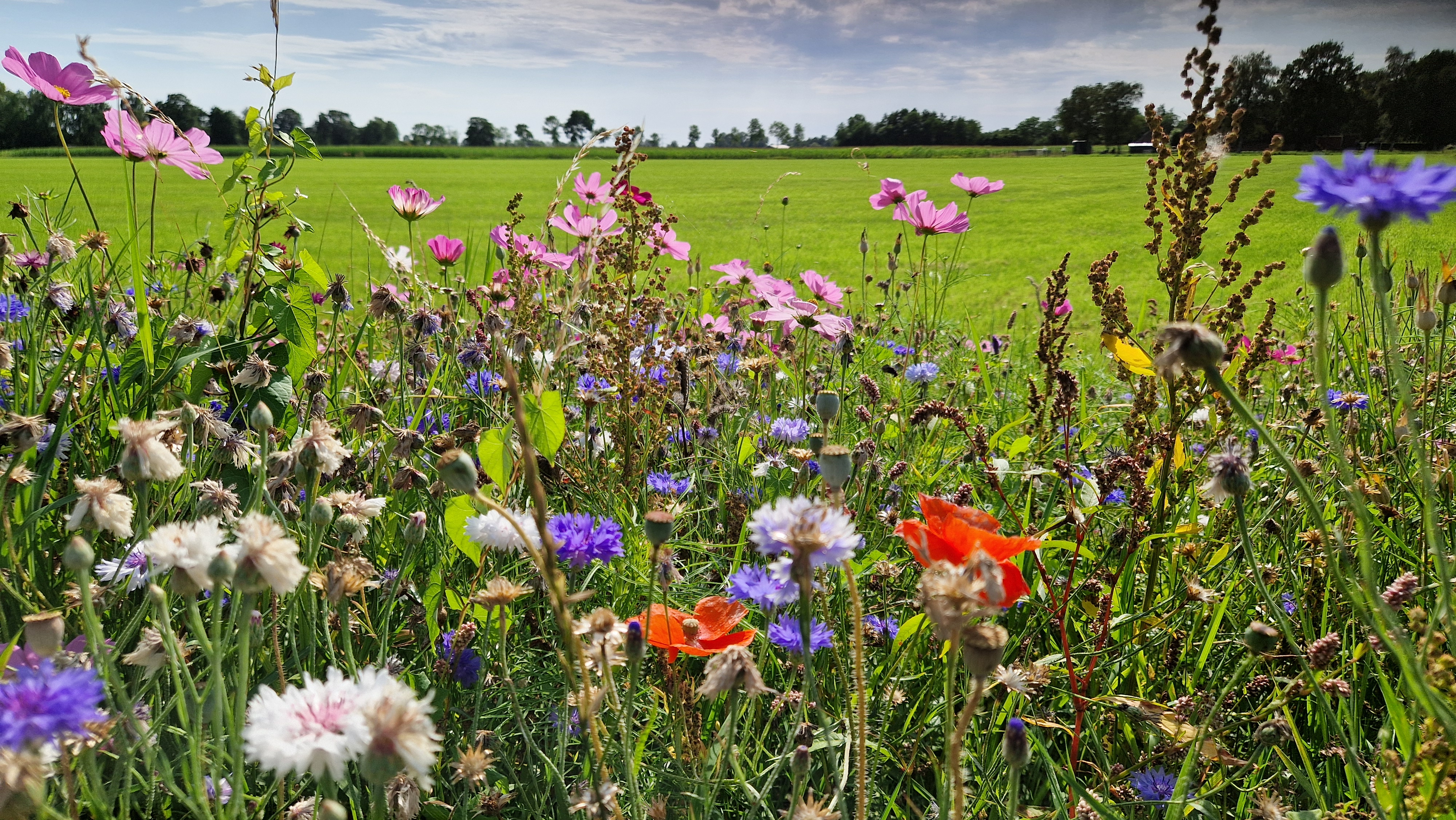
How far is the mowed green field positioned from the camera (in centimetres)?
569

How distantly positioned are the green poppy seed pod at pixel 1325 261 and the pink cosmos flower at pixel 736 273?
1.76m

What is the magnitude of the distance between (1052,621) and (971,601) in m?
0.90

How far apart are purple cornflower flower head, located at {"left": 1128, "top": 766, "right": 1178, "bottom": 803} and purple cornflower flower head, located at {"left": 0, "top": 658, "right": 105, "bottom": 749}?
1017mm

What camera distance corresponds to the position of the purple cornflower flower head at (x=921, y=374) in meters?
2.21

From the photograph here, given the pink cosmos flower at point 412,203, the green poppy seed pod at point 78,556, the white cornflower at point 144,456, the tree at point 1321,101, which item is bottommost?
the green poppy seed pod at point 78,556

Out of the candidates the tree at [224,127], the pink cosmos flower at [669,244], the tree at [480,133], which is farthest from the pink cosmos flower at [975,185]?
the tree at [480,133]

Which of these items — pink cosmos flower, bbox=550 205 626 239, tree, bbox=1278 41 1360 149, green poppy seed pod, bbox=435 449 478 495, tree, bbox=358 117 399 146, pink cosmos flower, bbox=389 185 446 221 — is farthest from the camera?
tree, bbox=358 117 399 146

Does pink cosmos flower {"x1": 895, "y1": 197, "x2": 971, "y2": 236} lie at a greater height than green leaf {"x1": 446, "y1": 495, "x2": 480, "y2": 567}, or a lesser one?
greater

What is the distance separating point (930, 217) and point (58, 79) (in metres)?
1.89

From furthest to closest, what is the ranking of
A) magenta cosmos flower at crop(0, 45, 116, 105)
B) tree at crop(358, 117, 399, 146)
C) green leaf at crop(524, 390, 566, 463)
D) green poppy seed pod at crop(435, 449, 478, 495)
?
tree at crop(358, 117, 399, 146) → magenta cosmos flower at crop(0, 45, 116, 105) → green leaf at crop(524, 390, 566, 463) → green poppy seed pod at crop(435, 449, 478, 495)

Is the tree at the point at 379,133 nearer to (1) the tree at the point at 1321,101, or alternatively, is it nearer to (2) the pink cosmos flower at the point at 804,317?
(1) the tree at the point at 1321,101

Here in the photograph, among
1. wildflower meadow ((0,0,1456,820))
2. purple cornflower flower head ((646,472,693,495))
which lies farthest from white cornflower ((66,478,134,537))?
purple cornflower flower head ((646,472,693,495))

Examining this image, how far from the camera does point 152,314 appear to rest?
173 centimetres

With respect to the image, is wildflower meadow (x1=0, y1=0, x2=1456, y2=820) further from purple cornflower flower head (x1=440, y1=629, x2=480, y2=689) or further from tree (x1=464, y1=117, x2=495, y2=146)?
tree (x1=464, y1=117, x2=495, y2=146)
